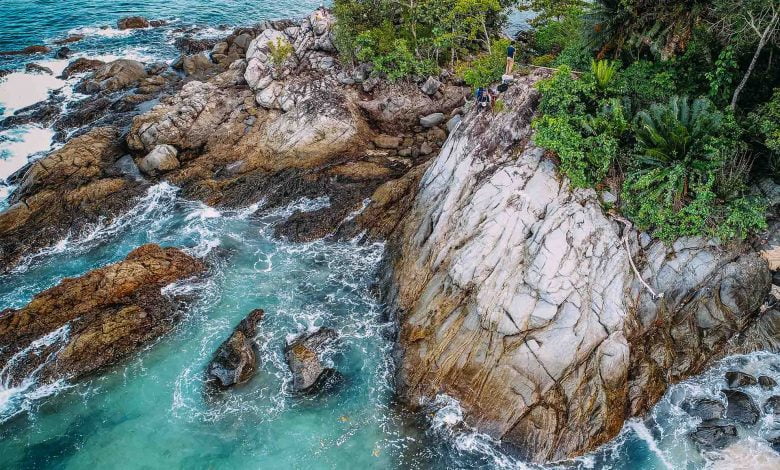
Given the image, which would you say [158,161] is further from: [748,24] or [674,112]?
[748,24]

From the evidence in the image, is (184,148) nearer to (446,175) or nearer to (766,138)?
(446,175)

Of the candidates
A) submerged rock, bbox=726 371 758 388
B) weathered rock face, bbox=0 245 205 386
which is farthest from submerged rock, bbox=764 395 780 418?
weathered rock face, bbox=0 245 205 386

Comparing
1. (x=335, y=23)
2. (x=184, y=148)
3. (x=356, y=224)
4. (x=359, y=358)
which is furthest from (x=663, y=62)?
(x=184, y=148)

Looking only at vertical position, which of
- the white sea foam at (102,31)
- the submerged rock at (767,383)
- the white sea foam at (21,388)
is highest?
the white sea foam at (102,31)

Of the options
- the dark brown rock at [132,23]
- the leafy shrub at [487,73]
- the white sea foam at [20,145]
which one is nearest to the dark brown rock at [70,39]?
the dark brown rock at [132,23]

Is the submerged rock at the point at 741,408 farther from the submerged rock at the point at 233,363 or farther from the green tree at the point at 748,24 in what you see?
the submerged rock at the point at 233,363

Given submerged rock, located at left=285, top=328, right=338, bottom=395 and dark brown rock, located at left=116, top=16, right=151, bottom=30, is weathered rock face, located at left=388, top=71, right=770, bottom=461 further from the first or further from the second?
dark brown rock, located at left=116, top=16, right=151, bottom=30

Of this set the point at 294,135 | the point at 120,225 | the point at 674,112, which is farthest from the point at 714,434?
the point at 120,225
